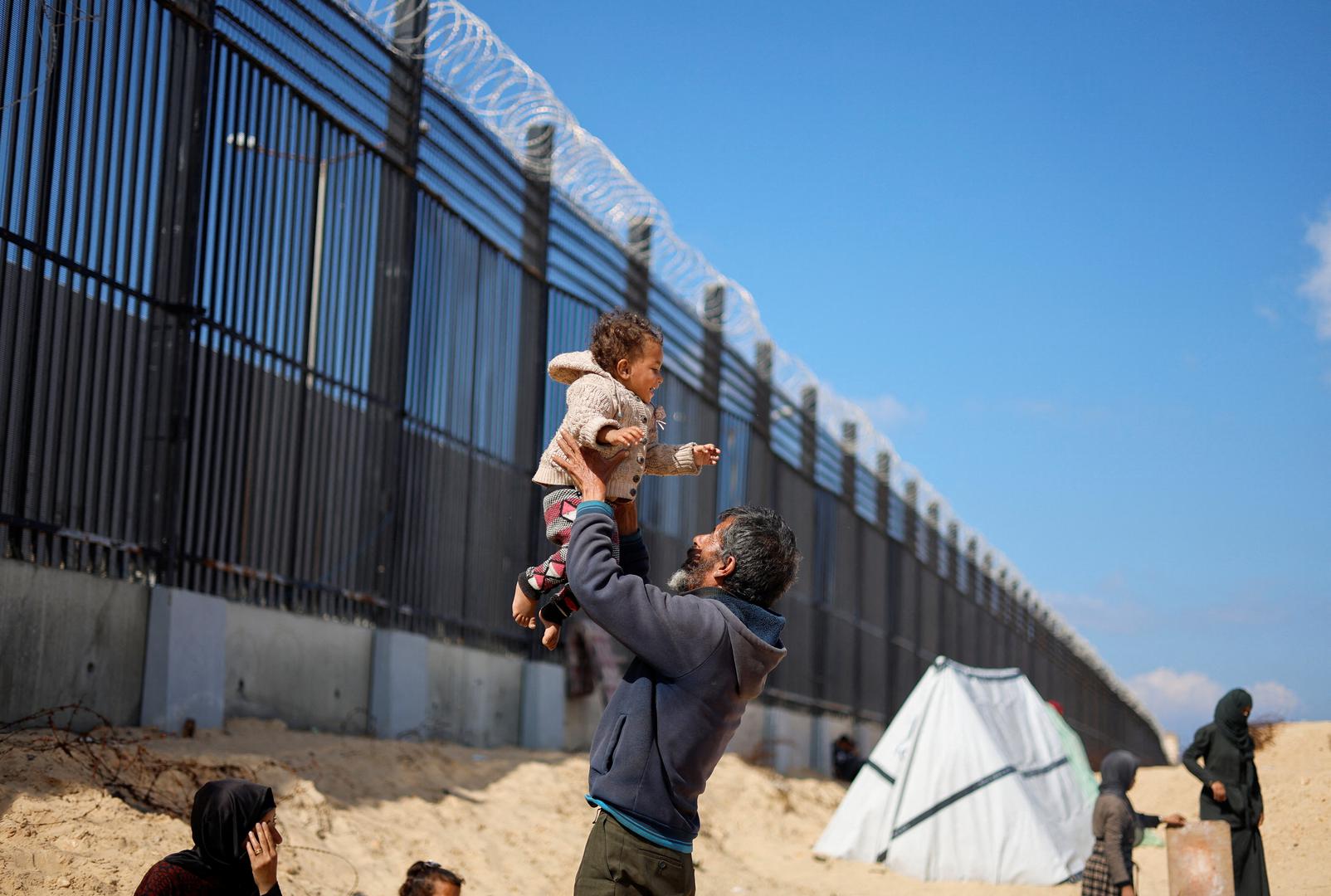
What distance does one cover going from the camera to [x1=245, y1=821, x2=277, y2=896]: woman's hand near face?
460 cm

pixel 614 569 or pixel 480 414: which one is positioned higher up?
pixel 480 414

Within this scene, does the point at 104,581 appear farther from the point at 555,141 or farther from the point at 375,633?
the point at 555,141

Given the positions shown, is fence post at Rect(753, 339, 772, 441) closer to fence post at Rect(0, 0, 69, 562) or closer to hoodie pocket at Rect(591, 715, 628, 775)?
fence post at Rect(0, 0, 69, 562)

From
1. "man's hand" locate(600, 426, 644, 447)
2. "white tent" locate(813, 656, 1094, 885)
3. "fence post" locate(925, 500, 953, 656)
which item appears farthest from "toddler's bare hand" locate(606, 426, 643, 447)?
"fence post" locate(925, 500, 953, 656)

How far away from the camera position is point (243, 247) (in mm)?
9242

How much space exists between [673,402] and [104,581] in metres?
9.50

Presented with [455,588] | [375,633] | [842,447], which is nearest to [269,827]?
[375,633]

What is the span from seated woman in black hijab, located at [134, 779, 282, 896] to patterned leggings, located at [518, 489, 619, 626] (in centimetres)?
126

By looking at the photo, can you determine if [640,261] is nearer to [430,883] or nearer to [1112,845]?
[1112,845]

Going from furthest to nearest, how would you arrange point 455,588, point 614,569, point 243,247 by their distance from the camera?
point 455,588 → point 243,247 → point 614,569

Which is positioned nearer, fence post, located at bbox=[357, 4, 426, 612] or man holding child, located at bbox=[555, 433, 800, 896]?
man holding child, located at bbox=[555, 433, 800, 896]

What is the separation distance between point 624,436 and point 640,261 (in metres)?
12.3

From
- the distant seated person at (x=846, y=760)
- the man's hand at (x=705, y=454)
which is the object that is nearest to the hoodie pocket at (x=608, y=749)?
the man's hand at (x=705, y=454)

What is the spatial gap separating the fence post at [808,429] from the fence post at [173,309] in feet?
46.5
